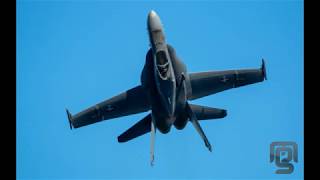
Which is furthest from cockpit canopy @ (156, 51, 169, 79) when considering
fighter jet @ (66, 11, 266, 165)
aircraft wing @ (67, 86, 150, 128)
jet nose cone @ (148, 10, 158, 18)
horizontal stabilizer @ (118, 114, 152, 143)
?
aircraft wing @ (67, 86, 150, 128)

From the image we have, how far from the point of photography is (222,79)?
1028 inches

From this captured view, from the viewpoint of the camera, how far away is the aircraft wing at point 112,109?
26.1 meters

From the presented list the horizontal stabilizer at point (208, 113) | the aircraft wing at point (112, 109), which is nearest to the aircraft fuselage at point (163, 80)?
the horizontal stabilizer at point (208, 113)

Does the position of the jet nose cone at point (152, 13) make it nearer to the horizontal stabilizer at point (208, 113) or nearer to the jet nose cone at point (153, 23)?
the jet nose cone at point (153, 23)

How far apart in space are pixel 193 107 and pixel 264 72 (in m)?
4.68

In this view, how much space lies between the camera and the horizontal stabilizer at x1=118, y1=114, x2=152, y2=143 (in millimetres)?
25152

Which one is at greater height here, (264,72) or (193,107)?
(264,72)

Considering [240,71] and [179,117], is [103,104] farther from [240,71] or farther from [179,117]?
[240,71]

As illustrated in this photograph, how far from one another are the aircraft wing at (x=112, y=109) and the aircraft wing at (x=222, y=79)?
10.3 ft

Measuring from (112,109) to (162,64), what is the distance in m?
5.70

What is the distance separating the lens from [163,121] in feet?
77.3

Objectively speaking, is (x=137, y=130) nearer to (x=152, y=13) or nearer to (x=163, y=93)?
(x=163, y=93)
